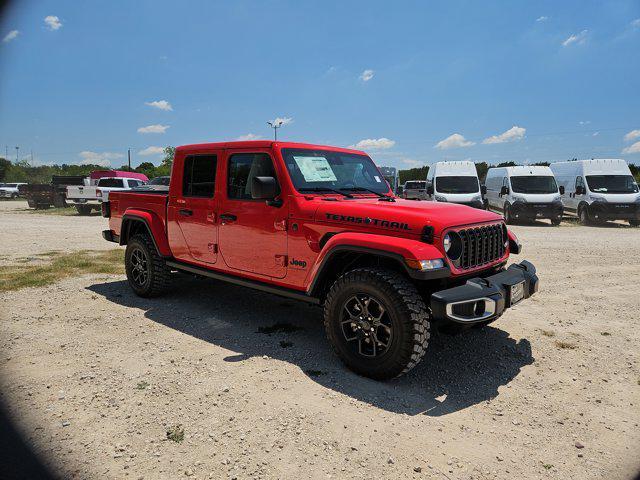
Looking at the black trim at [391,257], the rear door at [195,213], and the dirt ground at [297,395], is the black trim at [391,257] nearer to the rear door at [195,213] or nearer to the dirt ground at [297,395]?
the dirt ground at [297,395]

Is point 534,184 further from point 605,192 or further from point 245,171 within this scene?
point 245,171

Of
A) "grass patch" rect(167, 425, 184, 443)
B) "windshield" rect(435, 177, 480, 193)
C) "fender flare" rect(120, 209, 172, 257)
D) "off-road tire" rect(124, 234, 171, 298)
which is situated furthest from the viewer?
"windshield" rect(435, 177, 480, 193)

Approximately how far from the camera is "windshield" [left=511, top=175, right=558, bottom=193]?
16.8 meters

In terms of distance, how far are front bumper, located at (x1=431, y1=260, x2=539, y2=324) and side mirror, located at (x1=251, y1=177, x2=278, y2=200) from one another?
5.53ft

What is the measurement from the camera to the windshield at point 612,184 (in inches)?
654

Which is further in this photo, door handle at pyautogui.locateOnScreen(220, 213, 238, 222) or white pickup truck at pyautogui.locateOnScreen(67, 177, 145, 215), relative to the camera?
white pickup truck at pyautogui.locateOnScreen(67, 177, 145, 215)

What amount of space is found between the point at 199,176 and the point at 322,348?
2378mm

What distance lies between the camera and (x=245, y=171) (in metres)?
4.55

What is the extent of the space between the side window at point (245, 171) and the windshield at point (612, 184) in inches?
651

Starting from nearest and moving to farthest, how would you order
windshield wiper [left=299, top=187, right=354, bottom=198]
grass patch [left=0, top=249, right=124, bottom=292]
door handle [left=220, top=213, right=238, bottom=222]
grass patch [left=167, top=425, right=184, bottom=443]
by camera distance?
grass patch [left=167, top=425, right=184, bottom=443], windshield wiper [left=299, top=187, right=354, bottom=198], door handle [left=220, top=213, right=238, bottom=222], grass patch [left=0, top=249, right=124, bottom=292]

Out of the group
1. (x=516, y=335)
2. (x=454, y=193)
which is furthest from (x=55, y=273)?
(x=454, y=193)

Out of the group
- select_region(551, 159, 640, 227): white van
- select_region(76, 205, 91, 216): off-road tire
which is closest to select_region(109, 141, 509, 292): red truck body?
select_region(551, 159, 640, 227): white van

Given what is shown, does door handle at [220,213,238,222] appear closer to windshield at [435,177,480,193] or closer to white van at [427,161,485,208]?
white van at [427,161,485,208]

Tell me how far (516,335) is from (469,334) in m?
0.50
